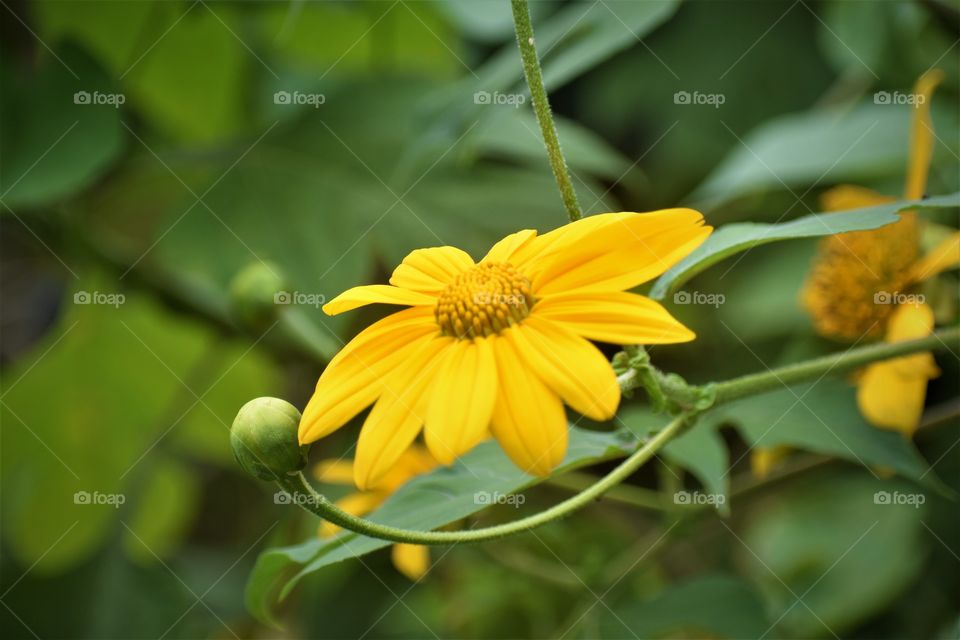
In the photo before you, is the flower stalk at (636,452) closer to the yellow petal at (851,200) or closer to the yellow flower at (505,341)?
the yellow flower at (505,341)

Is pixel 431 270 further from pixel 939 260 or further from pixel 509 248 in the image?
pixel 939 260

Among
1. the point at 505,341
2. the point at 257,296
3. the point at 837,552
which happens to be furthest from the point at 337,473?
the point at 837,552

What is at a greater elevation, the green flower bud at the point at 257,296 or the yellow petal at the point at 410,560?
the green flower bud at the point at 257,296

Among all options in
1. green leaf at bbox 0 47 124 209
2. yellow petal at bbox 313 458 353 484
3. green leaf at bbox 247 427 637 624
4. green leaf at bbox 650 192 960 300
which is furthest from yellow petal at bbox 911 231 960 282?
green leaf at bbox 0 47 124 209

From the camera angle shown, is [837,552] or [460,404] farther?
[837,552]

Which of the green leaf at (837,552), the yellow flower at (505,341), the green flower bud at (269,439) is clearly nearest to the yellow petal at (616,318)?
the yellow flower at (505,341)

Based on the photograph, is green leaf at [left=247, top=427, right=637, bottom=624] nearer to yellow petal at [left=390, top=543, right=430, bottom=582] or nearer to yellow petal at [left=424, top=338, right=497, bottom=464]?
yellow petal at [left=424, top=338, right=497, bottom=464]
